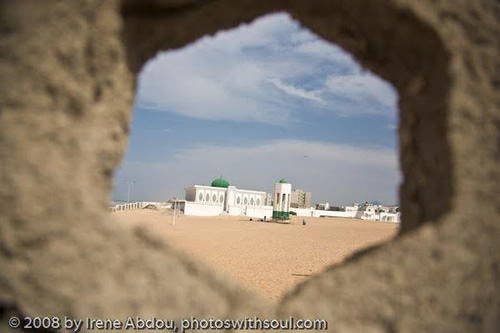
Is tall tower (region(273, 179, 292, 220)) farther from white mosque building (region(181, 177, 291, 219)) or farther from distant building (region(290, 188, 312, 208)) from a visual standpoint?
distant building (region(290, 188, 312, 208))

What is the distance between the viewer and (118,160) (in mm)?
1851

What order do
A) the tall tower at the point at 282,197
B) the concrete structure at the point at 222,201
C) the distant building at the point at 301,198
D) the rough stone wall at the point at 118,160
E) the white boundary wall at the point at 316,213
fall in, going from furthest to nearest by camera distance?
the distant building at the point at 301,198, the white boundary wall at the point at 316,213, the concrete structure at the point at 222,201, the tall tower at the point at 282,197, the rough stone wall at the point at 118,160

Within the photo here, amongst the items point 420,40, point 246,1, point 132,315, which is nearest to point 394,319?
point 132,315

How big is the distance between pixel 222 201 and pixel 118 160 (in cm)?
4576

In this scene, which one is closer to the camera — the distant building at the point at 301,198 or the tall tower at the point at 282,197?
the tall tower at the point at 282,197

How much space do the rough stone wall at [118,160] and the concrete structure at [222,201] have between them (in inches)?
1622

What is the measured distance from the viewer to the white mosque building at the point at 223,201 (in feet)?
141

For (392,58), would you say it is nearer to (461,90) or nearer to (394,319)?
(461,90)

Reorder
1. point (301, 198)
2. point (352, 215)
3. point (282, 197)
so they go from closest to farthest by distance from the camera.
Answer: point (282, 197) → point (352, 215) → point (301, 198)

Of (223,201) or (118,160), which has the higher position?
(118,160)

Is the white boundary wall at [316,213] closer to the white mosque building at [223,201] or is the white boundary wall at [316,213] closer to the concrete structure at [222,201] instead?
the white mosque building at [223,201]

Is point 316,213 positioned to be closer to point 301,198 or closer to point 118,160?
point 301,198

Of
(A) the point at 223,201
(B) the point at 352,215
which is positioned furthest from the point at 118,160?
(B) the point at 352,215

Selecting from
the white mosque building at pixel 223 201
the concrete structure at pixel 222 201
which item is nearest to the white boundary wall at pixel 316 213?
the white mosque building at pixel 223 201
